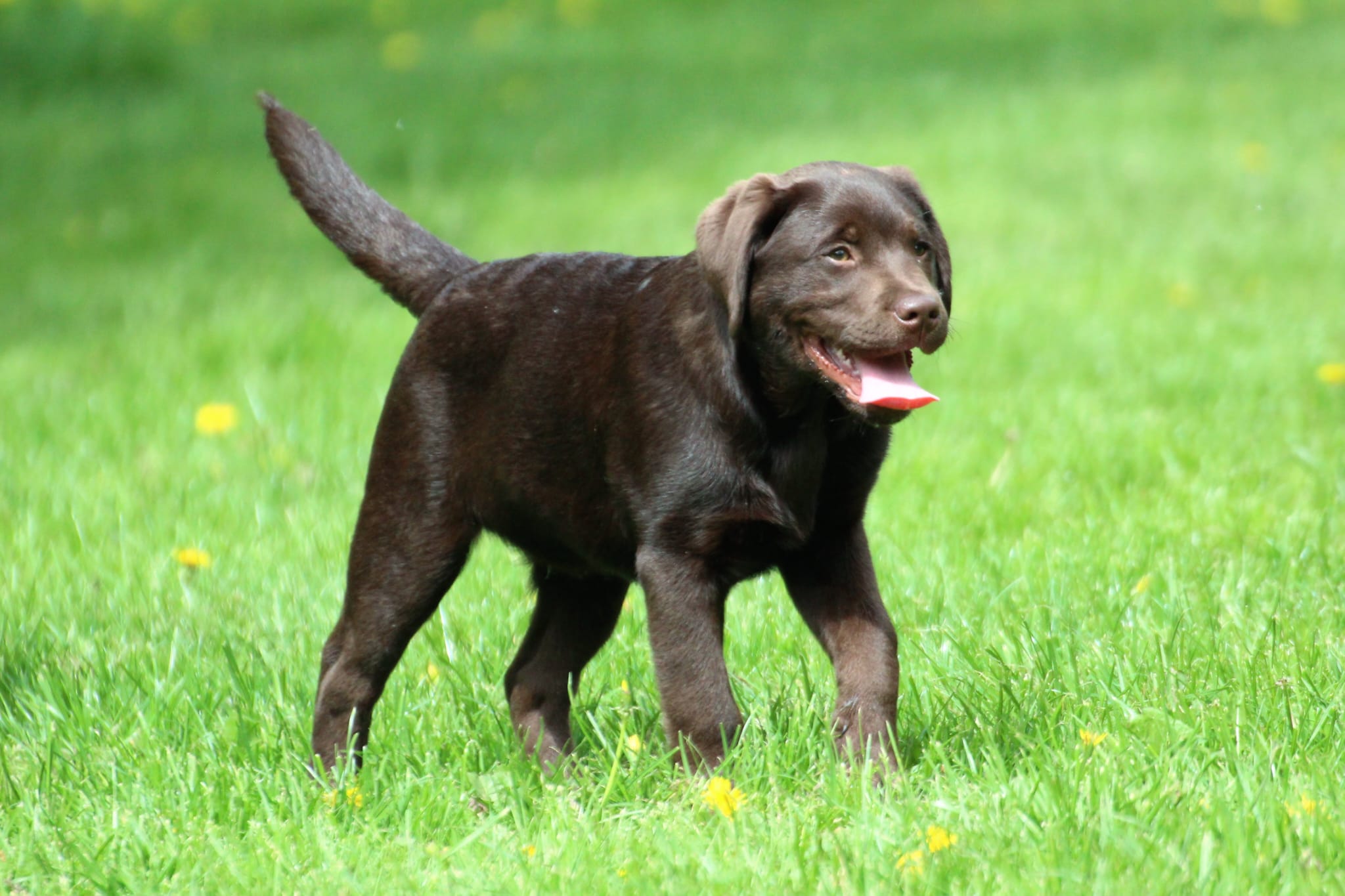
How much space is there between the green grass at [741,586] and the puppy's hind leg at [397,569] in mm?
107

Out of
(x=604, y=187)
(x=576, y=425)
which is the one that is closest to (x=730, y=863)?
(x=576, y=425)

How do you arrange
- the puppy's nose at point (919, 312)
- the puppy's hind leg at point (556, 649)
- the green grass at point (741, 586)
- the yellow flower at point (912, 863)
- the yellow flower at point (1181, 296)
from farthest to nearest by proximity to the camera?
the yellow flower at point (1181, 296) < the puppy's hind leg at point (556, 649) < the puppy's nose at point (919, 312) < the green grass at point (741, 586) < the yellow flower at point (912, 863)

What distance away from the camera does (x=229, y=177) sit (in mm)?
10344

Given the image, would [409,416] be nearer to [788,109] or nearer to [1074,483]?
[1074,483]

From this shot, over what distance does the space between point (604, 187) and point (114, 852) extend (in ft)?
25.1

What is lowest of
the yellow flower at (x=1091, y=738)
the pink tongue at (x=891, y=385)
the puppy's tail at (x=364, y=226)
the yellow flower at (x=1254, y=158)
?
the yellow flower at (x=1091, y=738)

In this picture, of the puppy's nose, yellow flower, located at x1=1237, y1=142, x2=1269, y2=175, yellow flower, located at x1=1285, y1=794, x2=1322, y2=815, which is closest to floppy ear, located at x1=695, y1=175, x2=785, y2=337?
the puppy's nose

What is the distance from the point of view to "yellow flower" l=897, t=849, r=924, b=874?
2.53 meters

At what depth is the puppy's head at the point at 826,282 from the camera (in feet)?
9.87

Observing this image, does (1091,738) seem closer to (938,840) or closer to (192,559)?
(938,840)

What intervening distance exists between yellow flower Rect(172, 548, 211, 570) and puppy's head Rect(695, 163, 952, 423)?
1.97 metres

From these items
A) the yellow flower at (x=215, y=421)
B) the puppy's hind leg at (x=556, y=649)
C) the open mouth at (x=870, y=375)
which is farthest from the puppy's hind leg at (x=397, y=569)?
the yellow flower at (x=215, y=421)

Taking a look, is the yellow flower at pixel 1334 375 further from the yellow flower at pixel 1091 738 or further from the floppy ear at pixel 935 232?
the yellow flower at pixel 1091 738

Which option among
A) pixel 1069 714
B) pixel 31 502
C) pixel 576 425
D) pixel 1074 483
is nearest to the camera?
pixel 1069 714
